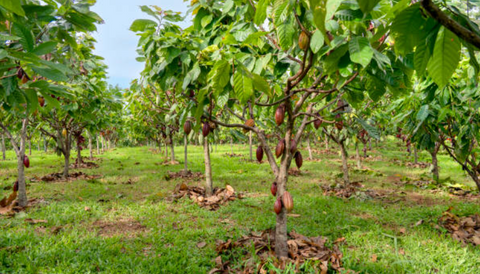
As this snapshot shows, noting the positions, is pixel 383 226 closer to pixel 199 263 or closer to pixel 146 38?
pixel 199 263

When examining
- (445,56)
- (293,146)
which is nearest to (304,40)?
(445,56)

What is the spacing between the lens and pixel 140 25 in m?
2.50

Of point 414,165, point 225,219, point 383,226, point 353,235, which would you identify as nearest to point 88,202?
point 225,219

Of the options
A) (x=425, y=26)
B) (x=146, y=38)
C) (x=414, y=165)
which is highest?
(x=146, y=38)

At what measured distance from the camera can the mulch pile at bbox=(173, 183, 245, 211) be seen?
5.61 metres

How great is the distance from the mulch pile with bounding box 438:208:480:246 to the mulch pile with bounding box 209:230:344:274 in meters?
1.79

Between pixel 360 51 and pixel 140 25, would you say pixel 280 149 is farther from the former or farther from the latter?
pixel 140 25

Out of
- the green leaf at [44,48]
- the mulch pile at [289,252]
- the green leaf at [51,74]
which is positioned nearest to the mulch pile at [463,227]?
the mulch pile at [289,252]

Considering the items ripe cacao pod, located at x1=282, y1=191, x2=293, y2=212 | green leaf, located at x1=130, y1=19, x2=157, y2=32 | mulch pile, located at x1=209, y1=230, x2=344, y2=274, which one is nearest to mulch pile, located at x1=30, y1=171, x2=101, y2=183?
mulch pile, located at x1=209, y1=230, x2=344, y2=274

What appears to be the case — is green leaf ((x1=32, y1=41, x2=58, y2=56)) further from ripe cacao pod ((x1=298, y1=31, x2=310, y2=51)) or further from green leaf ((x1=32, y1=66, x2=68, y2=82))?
ripe cacao pod ((x1=298, y1=31, x2=310, y2=51))

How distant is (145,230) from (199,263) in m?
1.48

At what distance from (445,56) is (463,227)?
14.9ft

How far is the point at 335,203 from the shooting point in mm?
5801

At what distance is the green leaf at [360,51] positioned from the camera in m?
1.11
